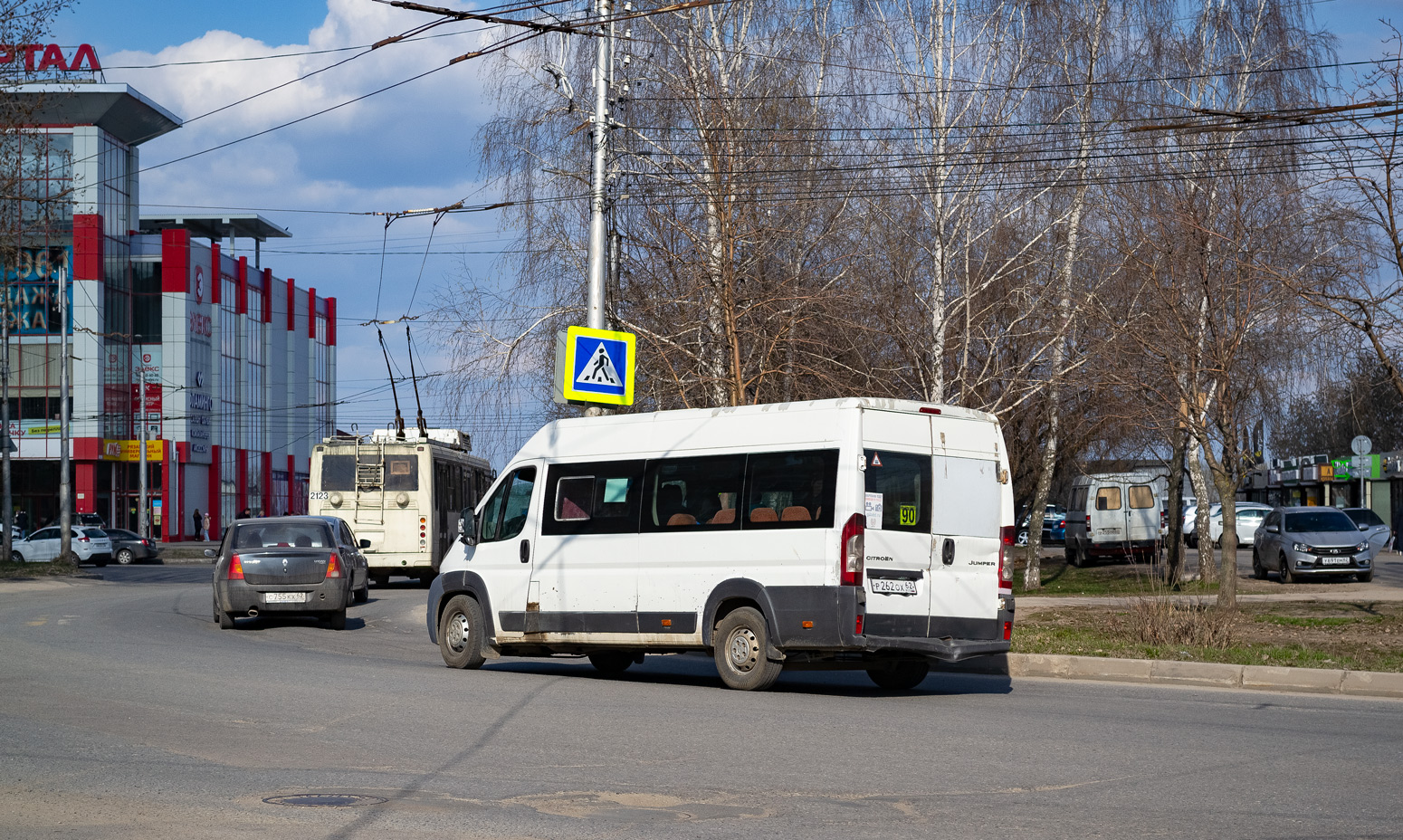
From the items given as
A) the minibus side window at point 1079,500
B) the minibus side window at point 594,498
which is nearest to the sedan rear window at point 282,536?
the minibus side window at point 594,498

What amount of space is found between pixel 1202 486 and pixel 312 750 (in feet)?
80.5

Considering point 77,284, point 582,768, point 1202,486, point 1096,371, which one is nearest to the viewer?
point 582,768

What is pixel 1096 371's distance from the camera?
76.0 feet

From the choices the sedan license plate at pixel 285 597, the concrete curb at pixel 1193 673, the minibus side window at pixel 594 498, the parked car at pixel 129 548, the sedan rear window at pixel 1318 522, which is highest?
the minibus side window at pixel 594 498

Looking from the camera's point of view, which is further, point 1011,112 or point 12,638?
point 1011,112

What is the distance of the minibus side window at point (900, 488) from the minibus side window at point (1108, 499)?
1189 inches

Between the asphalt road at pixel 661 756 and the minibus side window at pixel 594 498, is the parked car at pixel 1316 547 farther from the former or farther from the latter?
the minibus side window at pixel 594 498

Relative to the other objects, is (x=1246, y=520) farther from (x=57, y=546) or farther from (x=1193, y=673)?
(x=57, y=546)

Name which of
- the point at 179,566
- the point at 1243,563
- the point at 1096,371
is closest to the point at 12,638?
the point at 1096,371

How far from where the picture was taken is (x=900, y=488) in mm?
12172

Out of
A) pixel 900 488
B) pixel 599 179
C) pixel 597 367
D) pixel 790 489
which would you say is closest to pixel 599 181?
pixel 599 179

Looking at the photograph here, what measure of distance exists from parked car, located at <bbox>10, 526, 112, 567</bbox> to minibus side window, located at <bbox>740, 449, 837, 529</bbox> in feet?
133

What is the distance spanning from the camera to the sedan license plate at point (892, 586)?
11906mm

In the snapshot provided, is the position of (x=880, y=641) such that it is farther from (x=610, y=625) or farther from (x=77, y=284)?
(x=77, y=284)
